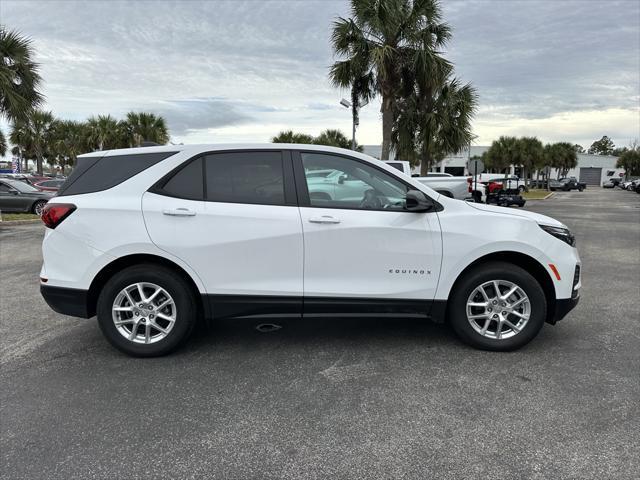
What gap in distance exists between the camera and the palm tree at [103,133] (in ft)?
106

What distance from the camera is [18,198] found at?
53.3 ft

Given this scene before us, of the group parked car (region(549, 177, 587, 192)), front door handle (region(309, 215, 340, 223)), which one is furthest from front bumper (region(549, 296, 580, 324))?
parked car (region(549, 177, 587, 192))

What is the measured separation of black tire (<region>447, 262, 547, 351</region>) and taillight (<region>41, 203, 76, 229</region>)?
→ 126 inches

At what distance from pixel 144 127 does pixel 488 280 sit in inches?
1262

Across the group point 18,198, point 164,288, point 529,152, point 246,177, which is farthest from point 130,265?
point 529,152

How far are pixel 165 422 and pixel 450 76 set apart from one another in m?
18.8

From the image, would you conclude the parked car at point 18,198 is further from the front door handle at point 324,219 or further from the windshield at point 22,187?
the front door handle at point 324,219

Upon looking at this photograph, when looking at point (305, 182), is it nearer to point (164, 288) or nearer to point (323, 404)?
point (164, 288)

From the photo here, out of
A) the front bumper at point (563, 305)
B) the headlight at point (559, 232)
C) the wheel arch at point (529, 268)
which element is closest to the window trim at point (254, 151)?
the wheel arch at point (529, 268)

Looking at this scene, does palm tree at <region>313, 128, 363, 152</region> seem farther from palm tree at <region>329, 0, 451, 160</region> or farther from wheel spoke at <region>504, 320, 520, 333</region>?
wheel spoke at <region>504, 320, 520, 333</region>

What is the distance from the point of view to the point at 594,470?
2.42 metres

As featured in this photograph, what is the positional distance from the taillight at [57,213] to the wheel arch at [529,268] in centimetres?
317

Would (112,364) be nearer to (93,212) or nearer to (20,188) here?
(93,212)

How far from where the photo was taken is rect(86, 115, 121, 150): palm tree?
32.3 metres
